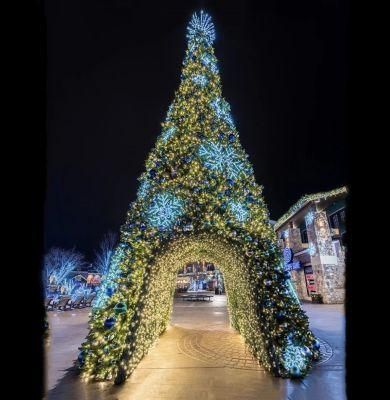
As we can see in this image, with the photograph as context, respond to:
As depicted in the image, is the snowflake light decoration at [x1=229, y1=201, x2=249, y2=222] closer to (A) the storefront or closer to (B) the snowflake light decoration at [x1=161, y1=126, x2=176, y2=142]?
(B) the snowflake light decoration at [x1=161, y1=126, x2=176, y2=142]

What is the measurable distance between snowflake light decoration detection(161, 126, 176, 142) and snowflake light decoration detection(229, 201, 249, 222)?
2330 millimetres

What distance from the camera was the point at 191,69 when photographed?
7188 mm

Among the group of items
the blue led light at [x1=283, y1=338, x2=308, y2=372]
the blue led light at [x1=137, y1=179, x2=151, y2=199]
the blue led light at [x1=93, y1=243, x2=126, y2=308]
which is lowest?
the blue led light at [x1=283, y1=338, x2=308, y2=372]

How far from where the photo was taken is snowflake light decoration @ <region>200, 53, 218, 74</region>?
23.8 feet

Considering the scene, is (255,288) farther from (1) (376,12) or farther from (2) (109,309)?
(1) (376,12)

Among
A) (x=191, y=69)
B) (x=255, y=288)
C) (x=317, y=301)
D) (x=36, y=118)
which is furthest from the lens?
(x=317, y=301)

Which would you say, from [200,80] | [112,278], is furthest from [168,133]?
[112,278]

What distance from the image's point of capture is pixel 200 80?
23.1ft

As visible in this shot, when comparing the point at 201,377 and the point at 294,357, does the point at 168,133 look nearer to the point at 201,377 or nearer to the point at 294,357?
the point at 201,377

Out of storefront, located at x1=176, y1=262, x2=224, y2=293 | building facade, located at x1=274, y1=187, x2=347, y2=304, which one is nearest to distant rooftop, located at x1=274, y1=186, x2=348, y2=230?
building facade, located at x1=274, y1=187, x2=347, y2=304

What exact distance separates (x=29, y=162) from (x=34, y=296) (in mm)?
563

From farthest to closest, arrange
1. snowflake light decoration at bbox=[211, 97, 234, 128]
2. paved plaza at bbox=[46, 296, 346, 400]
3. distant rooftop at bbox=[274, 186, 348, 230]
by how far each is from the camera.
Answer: distant rooftop at bbox=[274, 186, 348, 230] → snowflake light decoration at bbox=[211, 97, 234, 128] → paved plaza at bbox=[46, 296, 346, 400]

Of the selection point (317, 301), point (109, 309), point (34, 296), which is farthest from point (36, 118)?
point (317, 301)

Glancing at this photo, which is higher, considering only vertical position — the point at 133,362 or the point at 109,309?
the point at 109,309
